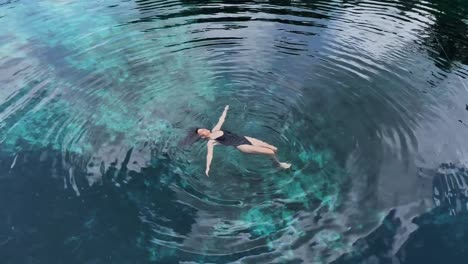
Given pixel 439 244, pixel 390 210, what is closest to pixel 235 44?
pixel 390 210

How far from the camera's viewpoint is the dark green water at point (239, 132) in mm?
7719

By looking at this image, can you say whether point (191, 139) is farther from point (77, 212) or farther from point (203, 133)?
point (77, 212)

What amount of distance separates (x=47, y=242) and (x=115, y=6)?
11448 millimetres

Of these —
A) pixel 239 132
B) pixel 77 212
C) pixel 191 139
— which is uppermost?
pixel 191 139

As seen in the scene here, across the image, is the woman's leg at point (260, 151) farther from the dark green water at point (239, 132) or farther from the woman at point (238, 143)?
the dark green water at point (239, 132)

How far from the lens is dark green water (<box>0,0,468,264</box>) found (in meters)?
7.72

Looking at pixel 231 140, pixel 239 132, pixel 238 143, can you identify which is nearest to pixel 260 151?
pixel 238 143

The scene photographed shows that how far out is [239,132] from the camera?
973 centimetres

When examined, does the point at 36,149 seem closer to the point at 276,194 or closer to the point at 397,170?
the point at 276,194

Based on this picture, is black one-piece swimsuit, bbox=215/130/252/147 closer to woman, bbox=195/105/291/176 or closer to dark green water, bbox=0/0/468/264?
woman, bbox=195/105/291/176

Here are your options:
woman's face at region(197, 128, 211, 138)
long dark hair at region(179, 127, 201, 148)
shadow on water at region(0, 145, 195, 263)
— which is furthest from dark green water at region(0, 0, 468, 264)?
woman's face at region(197, 128, 211, 138)

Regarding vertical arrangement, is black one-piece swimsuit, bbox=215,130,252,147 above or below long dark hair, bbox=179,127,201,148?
above

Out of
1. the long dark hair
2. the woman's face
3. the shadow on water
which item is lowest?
the shadow on water

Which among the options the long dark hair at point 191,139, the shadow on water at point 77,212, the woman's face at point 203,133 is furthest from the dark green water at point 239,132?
the woman's face at point 203,133
